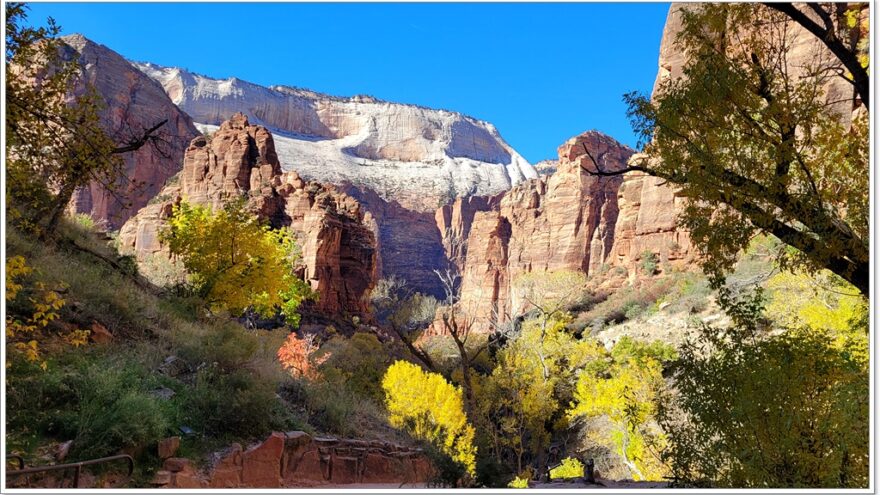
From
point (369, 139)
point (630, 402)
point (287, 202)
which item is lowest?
point (630, 402)

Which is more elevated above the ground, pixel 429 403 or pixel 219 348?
pixel 219 348

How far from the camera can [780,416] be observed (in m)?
7.14

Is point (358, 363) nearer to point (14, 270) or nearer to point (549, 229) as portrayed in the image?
point (14, 270)

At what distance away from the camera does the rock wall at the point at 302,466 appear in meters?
7.20

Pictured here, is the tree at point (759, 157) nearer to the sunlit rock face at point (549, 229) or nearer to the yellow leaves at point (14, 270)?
the yellow leaves at point (14, 270)

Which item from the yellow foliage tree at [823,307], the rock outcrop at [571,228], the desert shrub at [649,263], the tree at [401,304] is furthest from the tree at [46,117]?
the tree at [401,304]

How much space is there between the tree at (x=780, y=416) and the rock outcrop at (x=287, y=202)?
4182cm

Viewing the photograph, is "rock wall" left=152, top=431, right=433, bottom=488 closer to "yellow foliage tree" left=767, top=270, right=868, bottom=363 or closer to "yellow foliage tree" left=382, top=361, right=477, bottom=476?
"yellow foliage tree" left=767, top=270, right=868, bottom=363

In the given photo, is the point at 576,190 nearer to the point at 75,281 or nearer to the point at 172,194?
the point at 172,194

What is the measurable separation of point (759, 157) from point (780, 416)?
2996 millimetres

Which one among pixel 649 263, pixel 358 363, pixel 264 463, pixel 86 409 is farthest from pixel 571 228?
pixel 86 409

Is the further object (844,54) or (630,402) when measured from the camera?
(630,402)

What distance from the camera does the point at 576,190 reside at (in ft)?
251

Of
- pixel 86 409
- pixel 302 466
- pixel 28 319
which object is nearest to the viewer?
pixel 28 319
